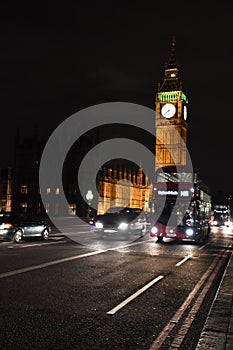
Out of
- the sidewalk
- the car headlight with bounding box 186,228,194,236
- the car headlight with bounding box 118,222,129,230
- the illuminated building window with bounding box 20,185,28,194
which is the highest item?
the illuminated building window with bounding box 20,185,28,194

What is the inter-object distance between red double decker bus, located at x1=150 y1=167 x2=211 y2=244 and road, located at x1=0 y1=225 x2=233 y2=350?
27.6 feet

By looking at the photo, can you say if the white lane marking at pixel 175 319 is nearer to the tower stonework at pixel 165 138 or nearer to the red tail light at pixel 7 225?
the red tail light at pixel 7 225

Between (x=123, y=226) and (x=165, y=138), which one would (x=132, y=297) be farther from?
(x=165, y=138)

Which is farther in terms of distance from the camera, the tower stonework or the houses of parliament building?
the tower stonework

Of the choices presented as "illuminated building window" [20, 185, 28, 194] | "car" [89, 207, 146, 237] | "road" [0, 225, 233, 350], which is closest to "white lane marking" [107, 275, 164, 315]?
"road" [0, 225, 233, 350]

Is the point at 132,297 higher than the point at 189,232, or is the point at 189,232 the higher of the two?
the point at 189,232

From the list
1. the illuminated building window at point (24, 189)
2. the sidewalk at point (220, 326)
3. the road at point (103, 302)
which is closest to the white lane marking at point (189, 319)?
the road at point (103, 302)

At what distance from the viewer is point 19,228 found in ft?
68.9

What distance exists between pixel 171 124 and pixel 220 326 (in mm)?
123463

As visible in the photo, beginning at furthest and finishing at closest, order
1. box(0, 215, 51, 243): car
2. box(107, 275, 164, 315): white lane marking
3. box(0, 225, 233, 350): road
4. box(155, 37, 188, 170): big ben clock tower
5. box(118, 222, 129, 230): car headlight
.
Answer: box(155, 37, 188, 170): big ben clock tower
box(118, 222, 129, 230): car headlight
box(0, 215, 51, 243): car
box(107, 275, 164, 315): white lane marking
box(0, 225, 233, 350): road

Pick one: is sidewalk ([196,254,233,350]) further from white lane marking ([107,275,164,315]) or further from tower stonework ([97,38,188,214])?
tower stonework ([97,38,188,214])

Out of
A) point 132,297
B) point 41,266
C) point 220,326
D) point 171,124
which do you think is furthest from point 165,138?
point 220,326

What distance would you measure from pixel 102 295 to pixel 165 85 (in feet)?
437

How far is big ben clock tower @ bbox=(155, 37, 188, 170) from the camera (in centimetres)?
12562
